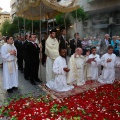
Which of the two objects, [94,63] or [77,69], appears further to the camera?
[94,63]

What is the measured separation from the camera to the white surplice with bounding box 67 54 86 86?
24.4 feet

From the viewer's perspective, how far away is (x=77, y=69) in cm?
764

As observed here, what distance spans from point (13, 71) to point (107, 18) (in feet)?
55.9

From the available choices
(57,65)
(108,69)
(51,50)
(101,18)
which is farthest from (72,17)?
(57,65)

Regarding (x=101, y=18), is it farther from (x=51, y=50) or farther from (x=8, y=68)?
(x=8, y=68)

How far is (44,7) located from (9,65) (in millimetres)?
3279

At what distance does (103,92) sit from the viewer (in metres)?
6.26

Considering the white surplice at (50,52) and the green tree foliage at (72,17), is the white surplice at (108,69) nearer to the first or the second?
the white surplice at (50,52)

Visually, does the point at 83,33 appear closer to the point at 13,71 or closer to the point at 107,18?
the point at 107,18

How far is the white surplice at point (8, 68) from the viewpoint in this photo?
6.63 meters

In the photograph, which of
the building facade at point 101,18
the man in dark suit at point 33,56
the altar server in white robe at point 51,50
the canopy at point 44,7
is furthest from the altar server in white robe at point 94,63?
the building facade at point 101,18

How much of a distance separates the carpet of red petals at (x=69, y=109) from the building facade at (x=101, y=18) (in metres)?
16.0

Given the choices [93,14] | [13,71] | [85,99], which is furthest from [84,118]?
[93,14]

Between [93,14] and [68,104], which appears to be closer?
[68,104]
